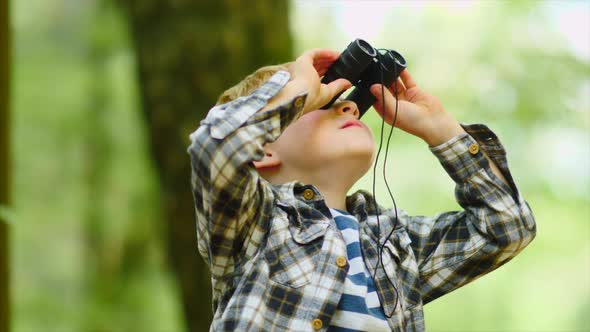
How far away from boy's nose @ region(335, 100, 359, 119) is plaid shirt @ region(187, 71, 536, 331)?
6.2 inches

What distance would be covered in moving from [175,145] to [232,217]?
68.7 inches

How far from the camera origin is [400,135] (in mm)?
6035

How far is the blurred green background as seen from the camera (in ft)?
18.7

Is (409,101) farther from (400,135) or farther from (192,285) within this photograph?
(400,135)

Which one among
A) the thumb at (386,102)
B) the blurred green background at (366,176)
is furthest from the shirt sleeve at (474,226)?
the blurred green background at (366,176)

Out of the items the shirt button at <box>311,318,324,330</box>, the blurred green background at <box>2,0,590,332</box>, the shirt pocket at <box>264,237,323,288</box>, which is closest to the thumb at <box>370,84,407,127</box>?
the shirt pocket at <box>264,237,323,288</box>

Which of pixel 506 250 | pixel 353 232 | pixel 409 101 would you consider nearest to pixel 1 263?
pixel 353 232

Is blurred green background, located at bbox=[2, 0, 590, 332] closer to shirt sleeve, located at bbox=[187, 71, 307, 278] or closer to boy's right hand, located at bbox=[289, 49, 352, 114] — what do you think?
boy's right hand, located at bbox=[289, 49, 352, 114]

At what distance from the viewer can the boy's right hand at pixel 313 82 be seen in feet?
4.93

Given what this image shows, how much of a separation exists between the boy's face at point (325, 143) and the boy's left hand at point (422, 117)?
10 cm

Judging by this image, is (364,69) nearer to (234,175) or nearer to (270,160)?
(270,160)

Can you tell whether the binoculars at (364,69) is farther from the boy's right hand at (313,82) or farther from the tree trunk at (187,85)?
the tree trunk at (187,85)

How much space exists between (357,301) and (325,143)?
1.12 ft

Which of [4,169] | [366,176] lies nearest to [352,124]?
[4,169]
